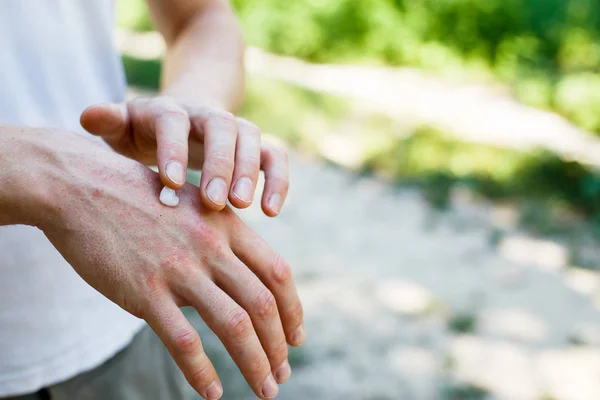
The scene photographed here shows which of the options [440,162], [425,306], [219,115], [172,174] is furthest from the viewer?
[440,162]

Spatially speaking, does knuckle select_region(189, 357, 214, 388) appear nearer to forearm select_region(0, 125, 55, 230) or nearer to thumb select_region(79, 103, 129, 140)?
forearm select_region(0, 125, 55, 230)

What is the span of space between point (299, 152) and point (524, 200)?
7.64 ft

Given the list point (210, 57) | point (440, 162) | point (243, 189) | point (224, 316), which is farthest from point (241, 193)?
point (440, 162)

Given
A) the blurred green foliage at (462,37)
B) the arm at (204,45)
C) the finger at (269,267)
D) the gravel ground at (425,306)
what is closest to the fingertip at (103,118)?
the arm at (204,45)

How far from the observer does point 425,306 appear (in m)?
4.42

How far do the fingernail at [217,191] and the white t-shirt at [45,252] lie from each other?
400mm

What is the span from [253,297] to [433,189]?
5.21 meters

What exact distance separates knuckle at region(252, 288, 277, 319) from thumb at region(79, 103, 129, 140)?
0.47 metres

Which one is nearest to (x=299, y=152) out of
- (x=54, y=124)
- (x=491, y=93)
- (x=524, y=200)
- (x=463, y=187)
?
(x=463, y=187)

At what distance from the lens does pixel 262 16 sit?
10766mm

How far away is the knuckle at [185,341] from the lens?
100cm

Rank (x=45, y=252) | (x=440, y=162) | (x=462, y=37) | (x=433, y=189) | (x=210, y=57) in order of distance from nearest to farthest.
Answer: (x=45, y=252), (x=210, y=57), (x=433, y=189), (x=440, y=162), (x=462, y=37)

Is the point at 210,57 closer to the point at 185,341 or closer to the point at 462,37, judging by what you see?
the point at 185,341

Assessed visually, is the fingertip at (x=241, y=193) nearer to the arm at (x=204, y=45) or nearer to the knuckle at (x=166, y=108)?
the knuckle at (x=166, y=108)
